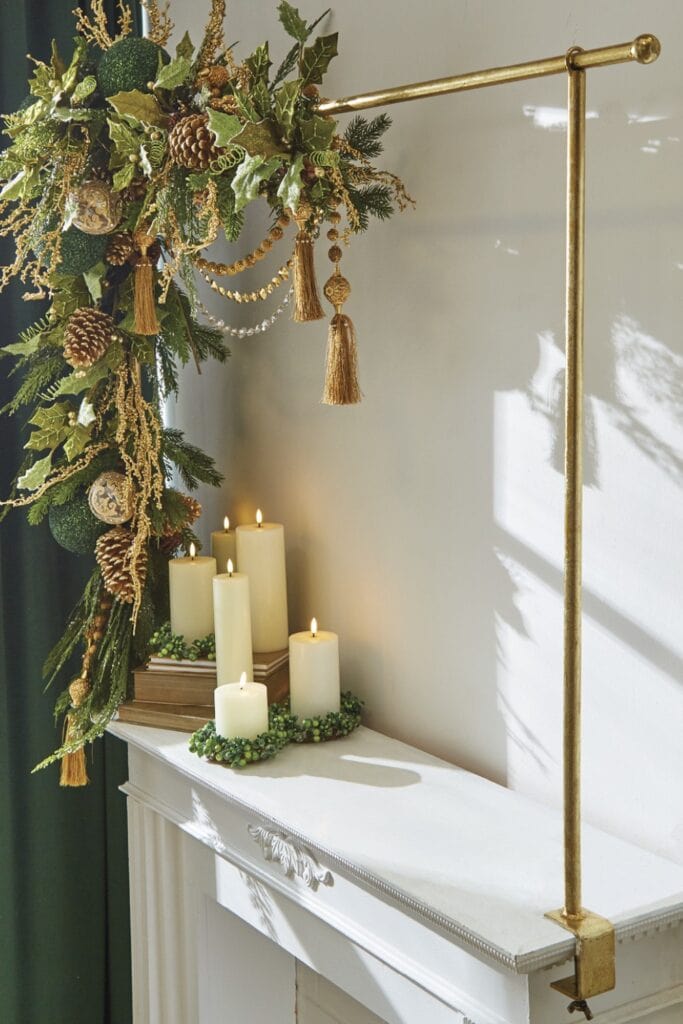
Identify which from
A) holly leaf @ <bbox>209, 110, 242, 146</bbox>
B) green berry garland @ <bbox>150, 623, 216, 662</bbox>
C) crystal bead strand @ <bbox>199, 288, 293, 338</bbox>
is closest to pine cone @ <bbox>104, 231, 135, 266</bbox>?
crystal bead strand @ <bbox>199, 288, 293, 338</bbox>

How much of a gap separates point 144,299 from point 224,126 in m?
0.28

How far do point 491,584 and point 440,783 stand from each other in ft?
0.73

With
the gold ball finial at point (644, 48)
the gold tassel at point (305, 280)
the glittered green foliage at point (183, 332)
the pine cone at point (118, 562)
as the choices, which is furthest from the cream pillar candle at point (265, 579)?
the gold ball finial at point (644, 48)

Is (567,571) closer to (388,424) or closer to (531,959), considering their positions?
(531,959)

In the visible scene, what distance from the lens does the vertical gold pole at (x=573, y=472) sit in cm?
89

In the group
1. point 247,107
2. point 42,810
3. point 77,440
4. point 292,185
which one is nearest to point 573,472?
point 292,185

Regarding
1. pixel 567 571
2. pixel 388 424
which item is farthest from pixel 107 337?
pixel 567 571

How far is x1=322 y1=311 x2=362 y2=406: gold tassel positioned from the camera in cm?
121

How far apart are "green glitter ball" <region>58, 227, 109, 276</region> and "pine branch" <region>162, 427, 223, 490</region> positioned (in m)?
0.26

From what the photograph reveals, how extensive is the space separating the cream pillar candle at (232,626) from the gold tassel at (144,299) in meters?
0.30

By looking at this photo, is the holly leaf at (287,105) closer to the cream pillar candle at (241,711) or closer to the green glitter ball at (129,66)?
the green glitter ball at (129,66)

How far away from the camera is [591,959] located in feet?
3.04

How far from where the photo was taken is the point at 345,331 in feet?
3.97

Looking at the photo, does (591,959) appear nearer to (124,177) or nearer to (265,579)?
(265,579)
